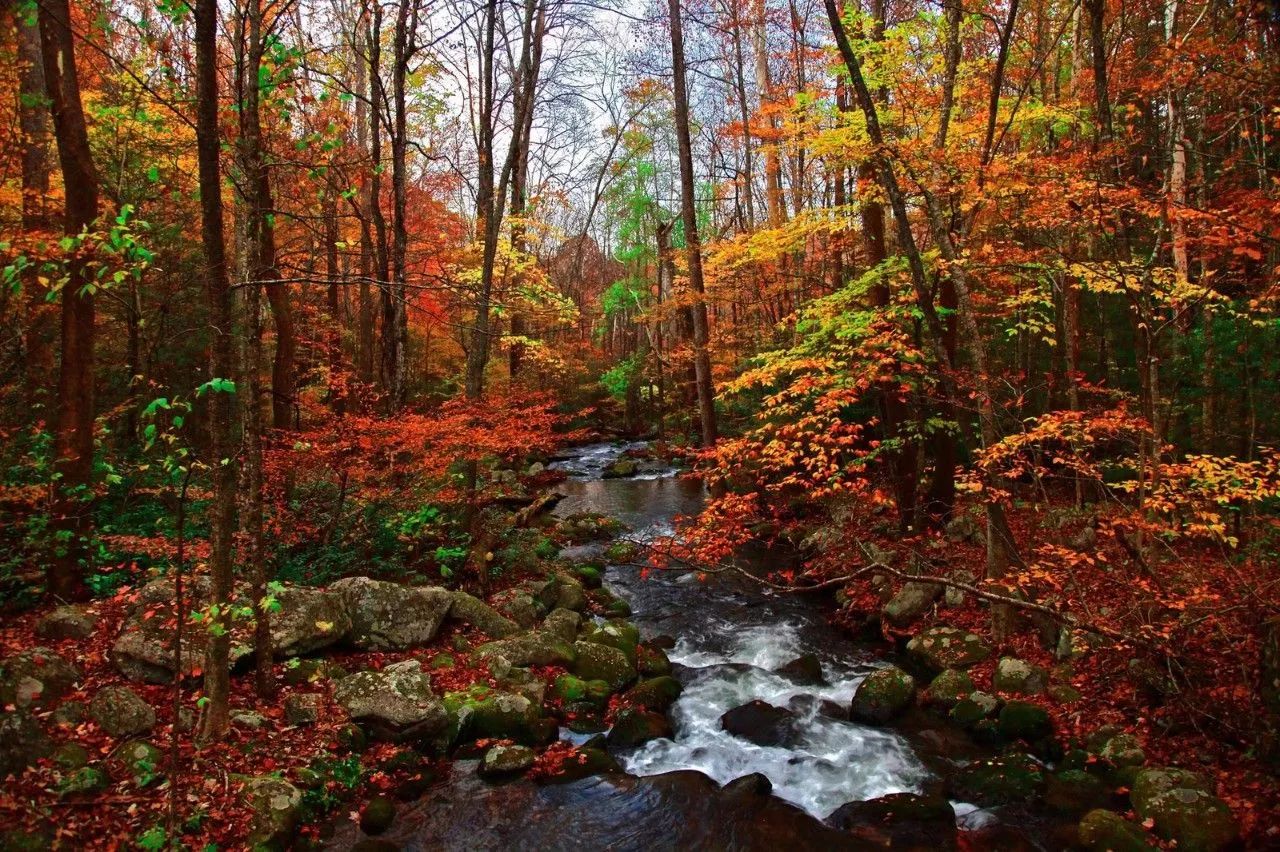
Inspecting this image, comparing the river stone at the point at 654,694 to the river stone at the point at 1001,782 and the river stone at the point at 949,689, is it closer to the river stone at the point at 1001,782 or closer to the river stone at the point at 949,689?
the river stone at the point at 949,689

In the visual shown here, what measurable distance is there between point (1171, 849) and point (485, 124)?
13.3 metres

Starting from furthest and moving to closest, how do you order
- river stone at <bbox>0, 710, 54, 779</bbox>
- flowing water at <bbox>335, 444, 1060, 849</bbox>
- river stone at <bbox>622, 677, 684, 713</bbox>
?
river stone at <bbox>622, 677, 684, 713</bbox>
flowing water at <bbox>335, 444, 1060, 849</bbox>
river stone at <bbox>0, 710, 54, 779</bbox>

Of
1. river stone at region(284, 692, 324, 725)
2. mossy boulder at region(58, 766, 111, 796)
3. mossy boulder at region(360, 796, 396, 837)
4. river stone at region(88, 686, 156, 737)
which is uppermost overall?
river stone at region(88, 686, 156, 737)

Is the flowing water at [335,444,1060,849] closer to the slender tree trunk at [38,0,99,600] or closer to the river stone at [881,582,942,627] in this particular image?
the river stone at [881,582,942,627]

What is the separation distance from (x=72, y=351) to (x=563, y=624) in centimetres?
665

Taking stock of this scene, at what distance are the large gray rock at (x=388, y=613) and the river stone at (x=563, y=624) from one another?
4.94ft

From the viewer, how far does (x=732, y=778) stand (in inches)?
269

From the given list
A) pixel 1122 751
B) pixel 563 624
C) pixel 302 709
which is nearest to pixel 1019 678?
pixel 1122 751

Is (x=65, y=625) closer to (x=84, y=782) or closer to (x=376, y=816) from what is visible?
(x=84, y=782)

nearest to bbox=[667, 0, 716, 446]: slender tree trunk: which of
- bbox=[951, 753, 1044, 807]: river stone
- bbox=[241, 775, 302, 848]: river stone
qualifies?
bbox=[951, 753, 1044, 807]: river stone

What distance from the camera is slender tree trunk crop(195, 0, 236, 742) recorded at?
4.73 m

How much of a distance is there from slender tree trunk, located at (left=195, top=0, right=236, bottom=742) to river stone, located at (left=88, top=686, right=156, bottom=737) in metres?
0.59

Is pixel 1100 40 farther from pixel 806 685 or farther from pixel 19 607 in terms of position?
pixel 19 607

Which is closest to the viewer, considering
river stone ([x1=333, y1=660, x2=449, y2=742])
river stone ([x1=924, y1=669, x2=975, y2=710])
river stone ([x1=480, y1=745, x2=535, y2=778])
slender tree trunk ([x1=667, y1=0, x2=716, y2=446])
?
river stone ([x1=480, y1=745, x2=535, y2=778])
